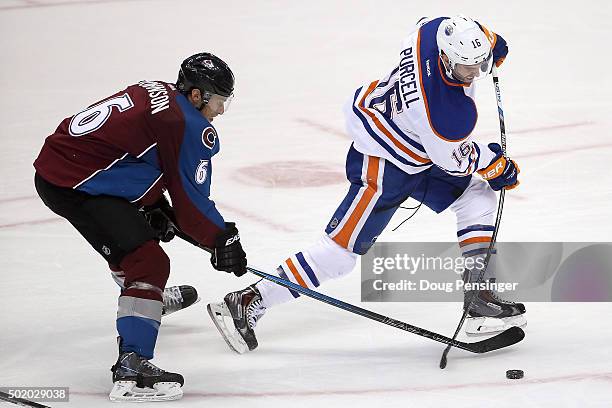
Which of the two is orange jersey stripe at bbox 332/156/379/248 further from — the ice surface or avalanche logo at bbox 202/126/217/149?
avalanche logo at bbox 202/126/217/149

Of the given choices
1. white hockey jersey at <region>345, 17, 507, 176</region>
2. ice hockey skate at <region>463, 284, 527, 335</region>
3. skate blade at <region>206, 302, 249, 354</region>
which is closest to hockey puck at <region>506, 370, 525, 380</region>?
ice hockey skate at <region>463, 284, 527, 335</region>

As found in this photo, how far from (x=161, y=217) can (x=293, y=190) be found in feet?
4.93

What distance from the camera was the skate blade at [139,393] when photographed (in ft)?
11.9

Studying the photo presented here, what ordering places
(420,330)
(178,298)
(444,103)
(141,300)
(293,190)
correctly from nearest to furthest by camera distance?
(141,300) < (444,103) < (420,330) < (178,298) < (293,190)

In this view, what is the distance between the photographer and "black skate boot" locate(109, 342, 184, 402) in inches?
142

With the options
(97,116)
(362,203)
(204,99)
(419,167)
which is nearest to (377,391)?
(362,203)

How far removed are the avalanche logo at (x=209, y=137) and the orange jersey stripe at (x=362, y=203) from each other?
61cm

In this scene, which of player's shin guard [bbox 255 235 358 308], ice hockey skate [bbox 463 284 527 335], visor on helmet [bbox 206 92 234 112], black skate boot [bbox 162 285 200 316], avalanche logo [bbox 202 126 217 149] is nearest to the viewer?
avalanche logo [bbox 202 126 217 149]

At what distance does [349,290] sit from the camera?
15.3ft

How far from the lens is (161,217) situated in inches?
162

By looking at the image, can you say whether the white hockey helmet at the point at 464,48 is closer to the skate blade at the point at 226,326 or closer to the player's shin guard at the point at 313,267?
the player's shin guard at the point at 313,267

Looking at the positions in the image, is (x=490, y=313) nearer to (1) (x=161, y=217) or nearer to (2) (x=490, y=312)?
(2) (x=490, y=312)

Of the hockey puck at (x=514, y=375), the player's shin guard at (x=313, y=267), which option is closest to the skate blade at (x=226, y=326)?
the player's shin guard at (x=313, y=267)

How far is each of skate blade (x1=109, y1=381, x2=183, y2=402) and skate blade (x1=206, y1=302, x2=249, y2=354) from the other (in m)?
0.46
